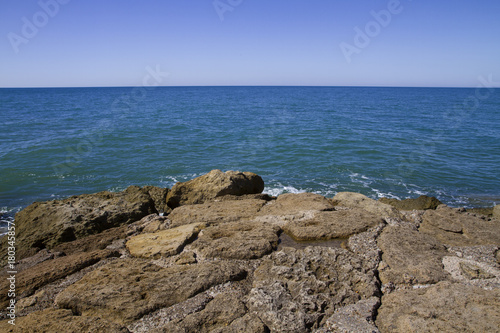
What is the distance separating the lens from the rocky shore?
4113 mm

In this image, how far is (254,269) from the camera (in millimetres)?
5387

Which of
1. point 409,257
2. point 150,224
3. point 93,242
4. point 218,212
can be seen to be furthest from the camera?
point 218,212

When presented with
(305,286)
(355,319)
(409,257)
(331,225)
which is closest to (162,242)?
(305,286)

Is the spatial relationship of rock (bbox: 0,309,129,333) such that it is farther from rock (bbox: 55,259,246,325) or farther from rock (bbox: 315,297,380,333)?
rock (bbox: 315,297,380,333)

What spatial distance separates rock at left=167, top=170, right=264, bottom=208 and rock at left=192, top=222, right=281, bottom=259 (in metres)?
2.50

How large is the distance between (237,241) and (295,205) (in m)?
2.50

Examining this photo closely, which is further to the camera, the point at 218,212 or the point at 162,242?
the point at 218,212

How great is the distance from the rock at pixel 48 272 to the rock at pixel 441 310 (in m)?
5.01

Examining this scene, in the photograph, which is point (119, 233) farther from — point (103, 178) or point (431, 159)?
point (431, 159)

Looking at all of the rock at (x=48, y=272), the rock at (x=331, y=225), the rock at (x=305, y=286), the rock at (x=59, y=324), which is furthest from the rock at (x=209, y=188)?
the rock at (x=59, y=324)

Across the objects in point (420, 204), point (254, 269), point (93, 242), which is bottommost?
point (420, 204)

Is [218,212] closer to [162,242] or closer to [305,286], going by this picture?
[162,242]

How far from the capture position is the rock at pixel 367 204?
25.3 feet

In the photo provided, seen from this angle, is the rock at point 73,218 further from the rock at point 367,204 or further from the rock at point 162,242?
the rock at point 367,204
